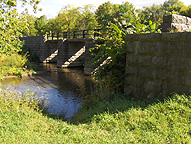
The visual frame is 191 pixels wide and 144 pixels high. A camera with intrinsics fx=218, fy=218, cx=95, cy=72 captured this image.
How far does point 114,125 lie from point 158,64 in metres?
2.48

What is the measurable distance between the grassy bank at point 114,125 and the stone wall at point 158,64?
0.56 meters

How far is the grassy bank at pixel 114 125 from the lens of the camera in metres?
4.43

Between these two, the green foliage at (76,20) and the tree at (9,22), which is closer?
the tree at (9,22)

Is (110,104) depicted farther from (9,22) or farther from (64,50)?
(64,50)

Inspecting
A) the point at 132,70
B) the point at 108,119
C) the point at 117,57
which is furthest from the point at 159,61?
the point at 108,119

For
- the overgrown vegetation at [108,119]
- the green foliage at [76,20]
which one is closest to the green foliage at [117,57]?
the overgrown vegetation at [108,119]

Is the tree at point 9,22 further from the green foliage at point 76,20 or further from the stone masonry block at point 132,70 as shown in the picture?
the green foliage at point 76,20

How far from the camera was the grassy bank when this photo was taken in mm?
4426

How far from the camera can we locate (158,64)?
21.5 feet

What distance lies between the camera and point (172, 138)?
4293 mm

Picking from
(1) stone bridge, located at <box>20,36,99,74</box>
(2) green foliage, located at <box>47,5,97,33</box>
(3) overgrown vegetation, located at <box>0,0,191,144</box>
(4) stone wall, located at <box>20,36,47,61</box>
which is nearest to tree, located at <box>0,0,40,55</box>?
(3) overgrown vegetation, located at <box>0,0,191,144</box>

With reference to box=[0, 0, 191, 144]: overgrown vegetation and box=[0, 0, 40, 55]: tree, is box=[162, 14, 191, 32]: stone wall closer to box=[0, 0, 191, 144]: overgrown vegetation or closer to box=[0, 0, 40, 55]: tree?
box=[0, 0, 191, 144]: overgrown vegetation

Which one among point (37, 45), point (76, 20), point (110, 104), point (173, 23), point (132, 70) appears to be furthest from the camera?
point (76, 20)

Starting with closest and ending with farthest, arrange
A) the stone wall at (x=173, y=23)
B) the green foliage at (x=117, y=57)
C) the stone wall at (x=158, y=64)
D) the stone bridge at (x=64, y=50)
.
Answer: the stone wall at (x=158, y=64)
the stone wall at (x=173, y=23)
the green foliage at (x=117, y=57)
the stone bridge at (x=64, y=50)
